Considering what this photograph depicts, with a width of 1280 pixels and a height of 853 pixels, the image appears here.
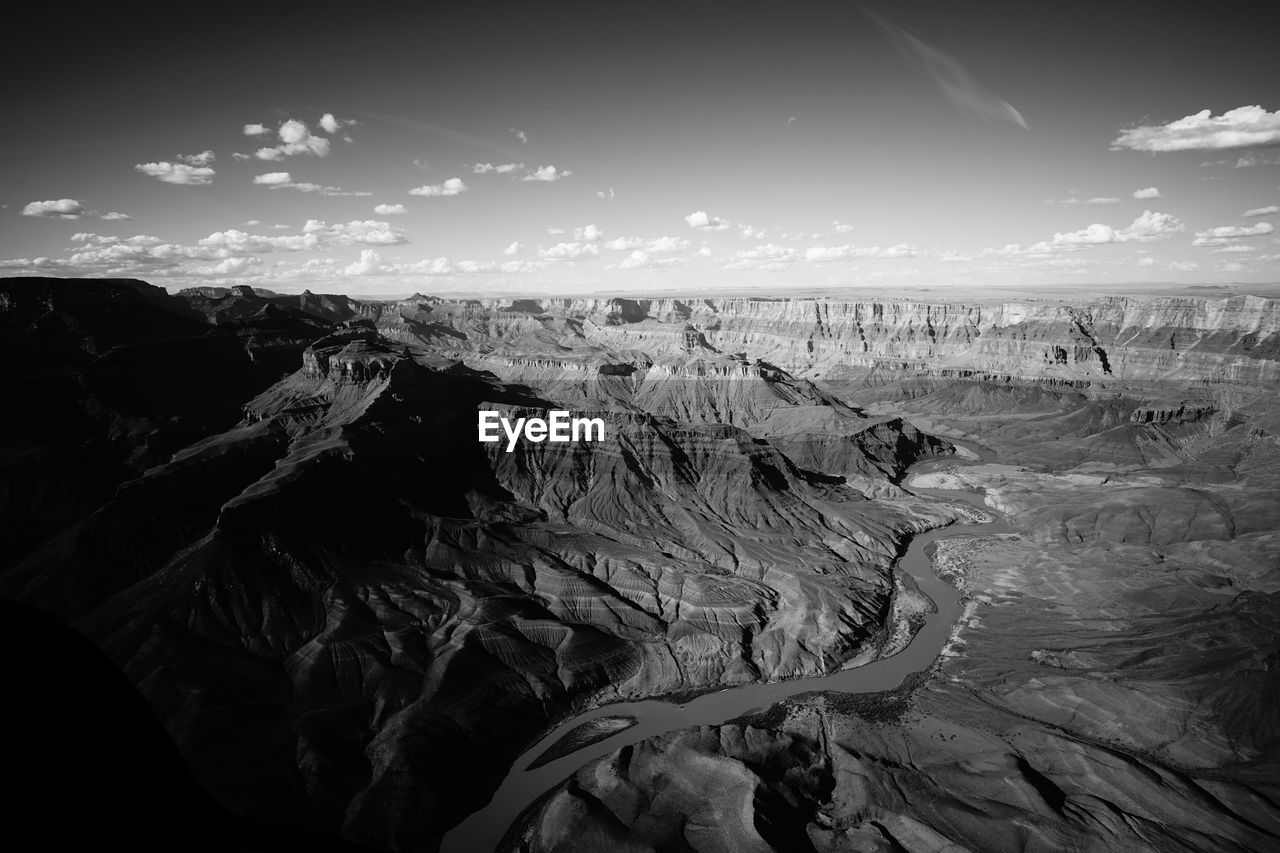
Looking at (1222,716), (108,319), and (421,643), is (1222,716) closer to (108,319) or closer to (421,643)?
(421,643)

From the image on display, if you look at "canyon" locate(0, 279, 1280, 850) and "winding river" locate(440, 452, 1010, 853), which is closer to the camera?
"canyon" locate(0, 279, 1280, 850)

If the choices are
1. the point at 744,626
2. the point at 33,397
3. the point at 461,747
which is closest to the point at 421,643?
the point at 461,747

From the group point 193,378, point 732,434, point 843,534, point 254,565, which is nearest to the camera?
point 254,565

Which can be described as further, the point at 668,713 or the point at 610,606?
the point at 610,606

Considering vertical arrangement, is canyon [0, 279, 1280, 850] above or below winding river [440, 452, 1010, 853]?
above

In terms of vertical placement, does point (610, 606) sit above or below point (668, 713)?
above
